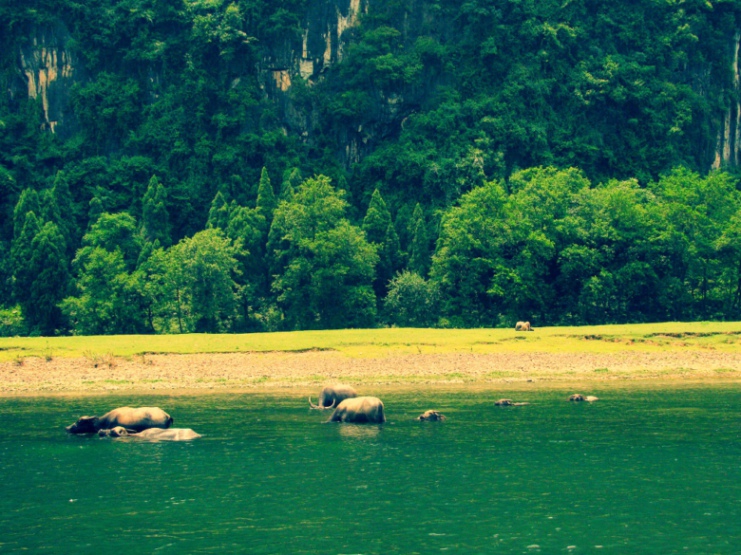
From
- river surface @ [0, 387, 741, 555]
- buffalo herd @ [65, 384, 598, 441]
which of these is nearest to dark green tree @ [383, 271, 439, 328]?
river surface @ [0, 387, 741, 555]

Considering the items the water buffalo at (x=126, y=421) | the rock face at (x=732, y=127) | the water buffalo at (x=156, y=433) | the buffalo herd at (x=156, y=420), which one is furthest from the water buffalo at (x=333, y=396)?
the rock face at (x=732, y=127)

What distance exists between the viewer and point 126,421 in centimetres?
3219

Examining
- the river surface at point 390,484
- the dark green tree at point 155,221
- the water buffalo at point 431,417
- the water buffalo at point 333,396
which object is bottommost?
the river surface at point 390,484

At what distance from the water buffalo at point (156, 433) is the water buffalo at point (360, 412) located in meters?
5.40

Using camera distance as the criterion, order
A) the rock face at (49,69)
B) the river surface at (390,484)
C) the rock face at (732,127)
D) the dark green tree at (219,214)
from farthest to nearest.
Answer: the rock face at (732,127) → the rock face at (49,69) → the dark green tree at (219,214) → the river surface at (390,484)

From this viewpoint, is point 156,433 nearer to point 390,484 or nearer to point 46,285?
point 390,484

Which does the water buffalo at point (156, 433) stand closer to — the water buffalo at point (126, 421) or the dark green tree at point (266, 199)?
the water buffalo at point (126, 421)

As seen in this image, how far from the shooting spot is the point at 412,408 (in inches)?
1436

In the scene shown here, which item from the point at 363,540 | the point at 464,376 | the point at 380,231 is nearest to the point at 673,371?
the point at 464,376

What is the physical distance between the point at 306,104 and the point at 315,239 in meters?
38.6

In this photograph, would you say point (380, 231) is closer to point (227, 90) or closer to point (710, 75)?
point (227, 90)

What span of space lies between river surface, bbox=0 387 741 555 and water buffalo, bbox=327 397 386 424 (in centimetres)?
Result: 72

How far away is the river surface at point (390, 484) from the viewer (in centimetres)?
1878

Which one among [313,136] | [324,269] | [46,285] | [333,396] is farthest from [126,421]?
[313,136]
